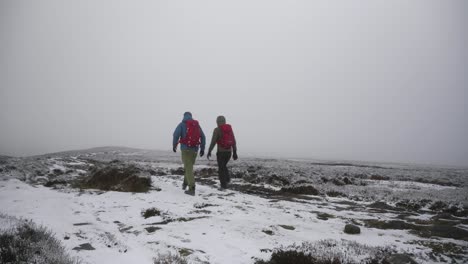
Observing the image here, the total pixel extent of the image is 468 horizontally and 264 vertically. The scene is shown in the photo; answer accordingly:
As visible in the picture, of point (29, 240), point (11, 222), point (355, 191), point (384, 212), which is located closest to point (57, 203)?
point (11, 222)

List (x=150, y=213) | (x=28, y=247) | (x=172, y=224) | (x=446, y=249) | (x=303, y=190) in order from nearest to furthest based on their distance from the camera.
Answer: (x=28, y=247), (x=446, y=249), (x=172, y=224), (x=150, y=213), (x=303, y=190)

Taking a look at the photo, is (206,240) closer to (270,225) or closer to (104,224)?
(270,225)

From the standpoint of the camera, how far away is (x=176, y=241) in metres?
4.86

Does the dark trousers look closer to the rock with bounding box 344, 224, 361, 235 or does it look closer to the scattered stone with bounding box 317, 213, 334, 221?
the scattered stone with bounding box 317, 213, 334, 221

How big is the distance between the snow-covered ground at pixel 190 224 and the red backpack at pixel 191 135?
2.02 meters

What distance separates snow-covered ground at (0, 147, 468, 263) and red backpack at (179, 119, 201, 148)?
2.02 m

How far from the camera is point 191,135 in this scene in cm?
996

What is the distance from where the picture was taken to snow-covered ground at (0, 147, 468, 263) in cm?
438

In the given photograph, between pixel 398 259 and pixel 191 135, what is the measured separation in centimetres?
747

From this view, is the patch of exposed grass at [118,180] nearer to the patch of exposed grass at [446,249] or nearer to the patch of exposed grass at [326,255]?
the patch of exposed grass at [326,255]

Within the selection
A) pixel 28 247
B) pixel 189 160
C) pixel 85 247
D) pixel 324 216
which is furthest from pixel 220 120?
pixel 28 247

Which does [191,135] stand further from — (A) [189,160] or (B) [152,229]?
(B) [152,229]

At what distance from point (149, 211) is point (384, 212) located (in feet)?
26.2

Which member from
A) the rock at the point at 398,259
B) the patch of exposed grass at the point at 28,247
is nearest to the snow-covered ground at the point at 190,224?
the rock at the point at 398,259
